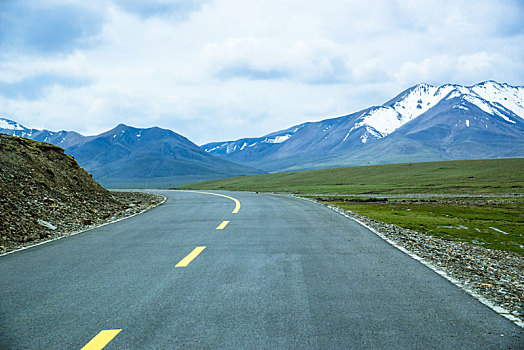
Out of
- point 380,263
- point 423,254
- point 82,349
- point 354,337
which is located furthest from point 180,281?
point 423,254

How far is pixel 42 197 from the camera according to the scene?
17953 millimetres

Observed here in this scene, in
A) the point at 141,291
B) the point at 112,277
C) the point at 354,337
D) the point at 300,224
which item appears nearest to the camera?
the point at 354,337

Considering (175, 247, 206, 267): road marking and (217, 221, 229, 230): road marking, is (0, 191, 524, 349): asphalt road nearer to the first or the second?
(175, 247, 206, 267): road marking

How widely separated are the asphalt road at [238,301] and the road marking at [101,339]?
0.02 metres

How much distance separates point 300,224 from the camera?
14625mm

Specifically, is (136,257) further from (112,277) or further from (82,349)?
(82,349)

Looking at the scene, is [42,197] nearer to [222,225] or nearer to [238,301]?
[222,225]

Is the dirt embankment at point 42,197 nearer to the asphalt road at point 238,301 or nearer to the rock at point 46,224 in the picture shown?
the rock at point 46,224

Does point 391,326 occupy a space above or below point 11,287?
below

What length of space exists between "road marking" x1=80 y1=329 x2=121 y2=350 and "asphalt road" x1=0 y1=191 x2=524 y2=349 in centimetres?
2

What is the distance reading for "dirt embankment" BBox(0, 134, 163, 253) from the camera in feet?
44.1

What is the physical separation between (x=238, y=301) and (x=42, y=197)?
50.8 feet

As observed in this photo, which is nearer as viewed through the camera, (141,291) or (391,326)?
(391,326)

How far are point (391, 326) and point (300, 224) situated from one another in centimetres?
986
